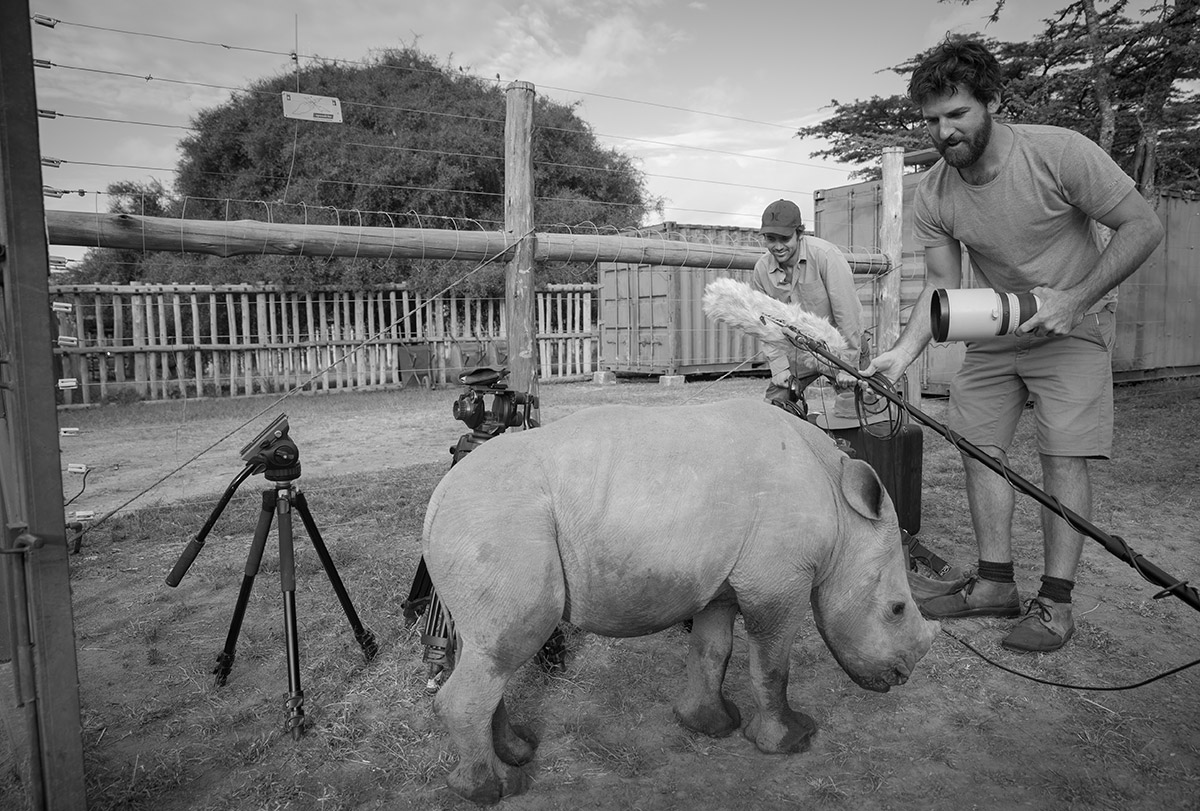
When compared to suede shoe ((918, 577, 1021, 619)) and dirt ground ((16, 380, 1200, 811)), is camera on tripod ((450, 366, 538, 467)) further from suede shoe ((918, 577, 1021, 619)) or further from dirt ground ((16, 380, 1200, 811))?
suede shoe ((918, 577, 1021, 619))

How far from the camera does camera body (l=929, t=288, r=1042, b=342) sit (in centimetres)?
312

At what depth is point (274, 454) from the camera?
315 cm

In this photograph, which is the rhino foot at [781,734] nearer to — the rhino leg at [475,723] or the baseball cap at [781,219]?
the rhino leg at [475,723]

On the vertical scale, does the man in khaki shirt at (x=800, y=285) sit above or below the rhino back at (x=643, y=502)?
above

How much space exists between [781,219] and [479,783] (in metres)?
3.70

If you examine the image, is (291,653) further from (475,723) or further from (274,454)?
(475,723)

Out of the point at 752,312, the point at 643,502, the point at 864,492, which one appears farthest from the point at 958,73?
the point at 643,502

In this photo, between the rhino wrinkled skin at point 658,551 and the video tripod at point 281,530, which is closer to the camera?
the rhino wrinkled skin at point 658,551

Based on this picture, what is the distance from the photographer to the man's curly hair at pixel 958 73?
335cm

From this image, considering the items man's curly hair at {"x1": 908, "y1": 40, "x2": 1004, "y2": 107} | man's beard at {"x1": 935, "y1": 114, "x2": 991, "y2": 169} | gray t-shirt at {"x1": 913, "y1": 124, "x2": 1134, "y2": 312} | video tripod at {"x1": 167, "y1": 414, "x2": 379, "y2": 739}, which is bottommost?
video tripod at {"x1": 167, "y1": 414, "x2": 379, "y2": 739}

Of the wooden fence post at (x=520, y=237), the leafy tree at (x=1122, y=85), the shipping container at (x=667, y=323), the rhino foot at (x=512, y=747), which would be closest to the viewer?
the rhino foot at (x=512, y=747)

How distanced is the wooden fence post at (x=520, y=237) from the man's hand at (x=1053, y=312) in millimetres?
3068

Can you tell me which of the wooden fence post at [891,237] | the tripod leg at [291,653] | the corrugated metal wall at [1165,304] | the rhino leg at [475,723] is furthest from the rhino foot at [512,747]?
the corrugated metal wall at [1165,304]

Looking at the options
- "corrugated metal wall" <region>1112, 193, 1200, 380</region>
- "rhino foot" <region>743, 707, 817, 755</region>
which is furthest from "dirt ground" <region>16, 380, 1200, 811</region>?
"corrugated metal wall" <region>1112, 193, 1200, 380</region>
